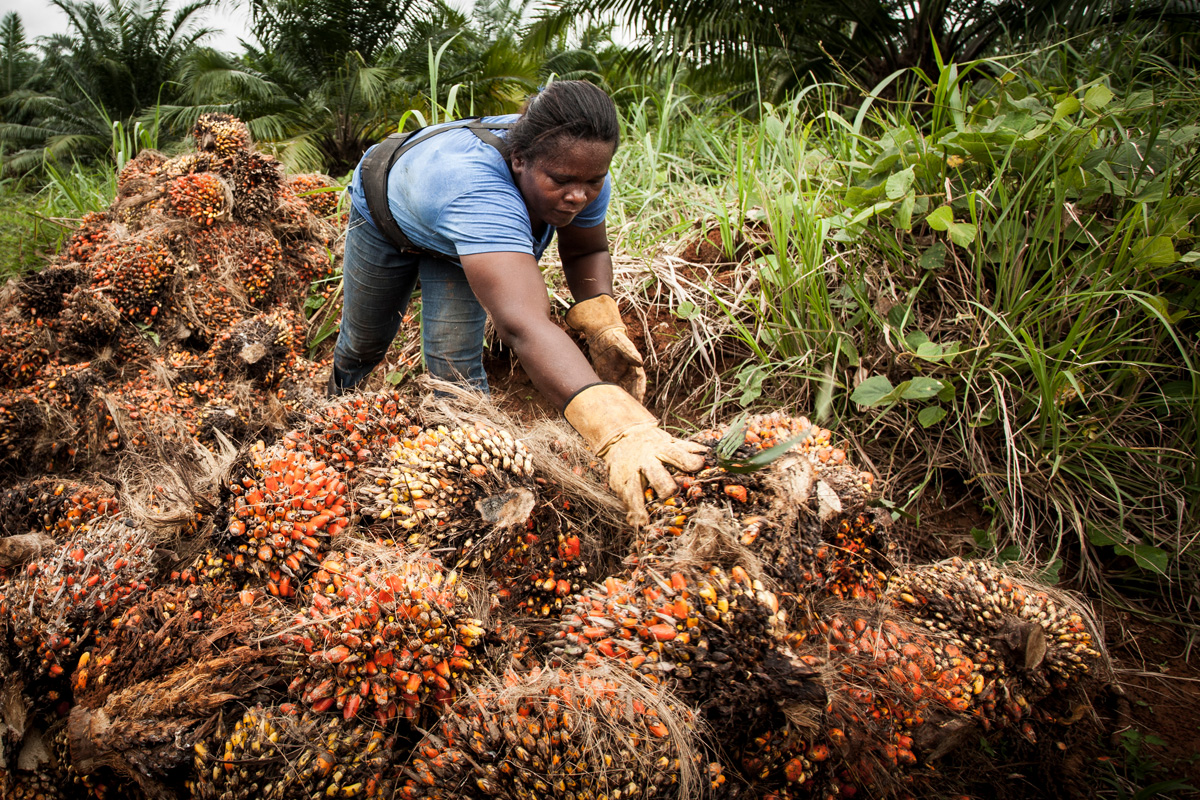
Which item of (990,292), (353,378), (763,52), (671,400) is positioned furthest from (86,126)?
(990,292)

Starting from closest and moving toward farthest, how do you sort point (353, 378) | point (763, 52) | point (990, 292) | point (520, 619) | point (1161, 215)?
point (520, 619)
point (1161, 215)
point (990, 292)
point (353, 378)
point (763, 52)

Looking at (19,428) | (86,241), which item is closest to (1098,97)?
(19,428)

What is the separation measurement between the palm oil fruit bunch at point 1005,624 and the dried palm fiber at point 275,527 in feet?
4.23

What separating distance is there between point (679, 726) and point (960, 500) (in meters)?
1.49

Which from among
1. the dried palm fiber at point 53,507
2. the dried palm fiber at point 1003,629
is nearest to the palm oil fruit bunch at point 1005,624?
the dried palm fiber at point 1003,629

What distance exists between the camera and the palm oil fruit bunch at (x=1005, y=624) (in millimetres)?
1360

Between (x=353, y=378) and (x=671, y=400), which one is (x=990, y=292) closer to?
(x=671, y=400)

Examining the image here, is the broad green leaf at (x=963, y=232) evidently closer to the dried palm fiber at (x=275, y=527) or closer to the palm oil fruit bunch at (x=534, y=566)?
the palm oil fruit bunch at (x=534, y=566)

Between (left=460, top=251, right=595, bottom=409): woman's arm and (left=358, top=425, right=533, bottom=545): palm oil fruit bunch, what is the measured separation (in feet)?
0.61

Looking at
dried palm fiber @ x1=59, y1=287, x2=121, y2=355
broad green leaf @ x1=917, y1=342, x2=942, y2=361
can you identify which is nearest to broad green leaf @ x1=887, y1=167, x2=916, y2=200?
broad green leaf @ x1=917, y1=342, x2=942, y2=361

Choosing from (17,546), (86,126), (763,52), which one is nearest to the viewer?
(17,546)

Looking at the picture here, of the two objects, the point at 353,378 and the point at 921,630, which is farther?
the point at 353,378

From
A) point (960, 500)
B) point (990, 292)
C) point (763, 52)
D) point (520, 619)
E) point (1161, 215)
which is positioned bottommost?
point (960, 500)

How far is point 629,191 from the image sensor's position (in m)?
3.47
